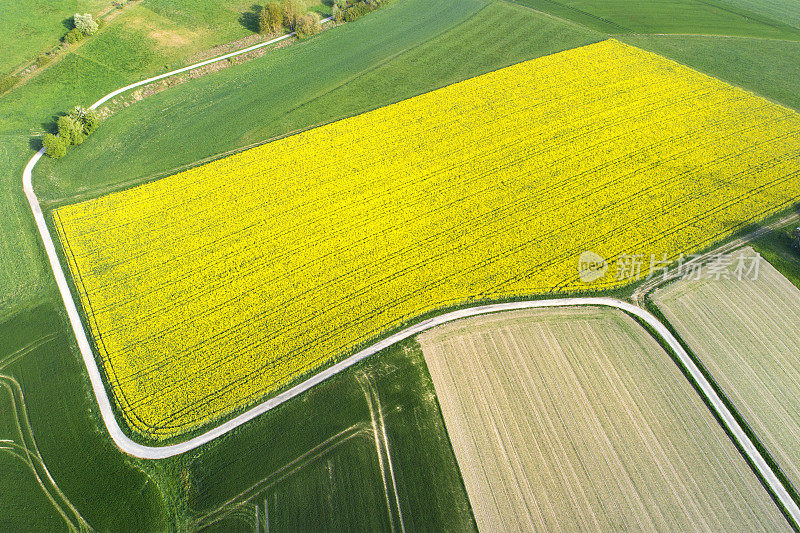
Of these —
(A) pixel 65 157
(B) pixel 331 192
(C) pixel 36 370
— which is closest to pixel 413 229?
(B) pixel 331 192

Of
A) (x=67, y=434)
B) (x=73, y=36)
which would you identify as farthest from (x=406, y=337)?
(x=73, y=36)

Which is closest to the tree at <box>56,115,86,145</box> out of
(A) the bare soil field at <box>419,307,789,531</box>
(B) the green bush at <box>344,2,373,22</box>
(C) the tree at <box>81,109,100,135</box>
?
(C) the tree at <box>81,109,100,135</box>

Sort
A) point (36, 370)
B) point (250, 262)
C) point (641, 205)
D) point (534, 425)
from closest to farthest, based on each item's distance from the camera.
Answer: point (534, 425) → point (36, 370) → point (250, 262) → point (641, 205)

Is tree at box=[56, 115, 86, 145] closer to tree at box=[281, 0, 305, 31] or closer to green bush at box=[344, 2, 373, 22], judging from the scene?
tree at box=[281, 0, 305, 31]

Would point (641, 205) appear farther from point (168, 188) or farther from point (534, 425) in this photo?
point (168, 188)

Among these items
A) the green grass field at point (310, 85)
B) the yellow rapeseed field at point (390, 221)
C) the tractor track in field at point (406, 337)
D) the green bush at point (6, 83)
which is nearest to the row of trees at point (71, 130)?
the green grass field at point (310, 85)

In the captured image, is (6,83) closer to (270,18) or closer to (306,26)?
(270,18)
